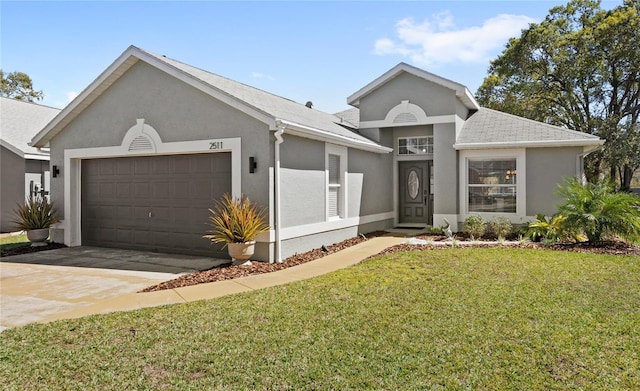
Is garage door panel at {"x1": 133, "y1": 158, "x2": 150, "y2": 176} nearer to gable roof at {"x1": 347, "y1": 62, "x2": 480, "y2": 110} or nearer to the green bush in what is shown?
gable roof at {"x1": 347, "y1": 62, "x2": 480, "y2": 110}

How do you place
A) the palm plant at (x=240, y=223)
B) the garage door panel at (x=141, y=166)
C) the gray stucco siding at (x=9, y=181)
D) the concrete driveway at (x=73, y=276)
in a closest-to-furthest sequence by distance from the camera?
the concrete driveway at (x=73, y=276) < the palm plant at (x=240, y=223) < the garage door panel at (x=141, y=166) < the gray stucco siding at (x=9, y=181)

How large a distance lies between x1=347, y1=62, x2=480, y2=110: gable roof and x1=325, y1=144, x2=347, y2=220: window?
3.62 meters

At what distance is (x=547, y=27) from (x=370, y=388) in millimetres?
26215

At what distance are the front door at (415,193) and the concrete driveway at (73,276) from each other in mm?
7944

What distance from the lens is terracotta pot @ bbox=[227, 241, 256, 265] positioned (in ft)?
28.0

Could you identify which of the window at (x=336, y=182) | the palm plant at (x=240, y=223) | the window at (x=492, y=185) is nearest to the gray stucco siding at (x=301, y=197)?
the window at (x=336, y=182)

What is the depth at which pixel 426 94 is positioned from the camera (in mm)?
13922

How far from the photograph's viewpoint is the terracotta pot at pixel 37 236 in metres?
11.5

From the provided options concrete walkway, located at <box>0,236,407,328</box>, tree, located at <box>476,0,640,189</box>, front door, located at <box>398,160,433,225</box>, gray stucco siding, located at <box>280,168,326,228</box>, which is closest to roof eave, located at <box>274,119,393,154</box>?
gray stucco siding, located at <box>280,168,326,228</box>

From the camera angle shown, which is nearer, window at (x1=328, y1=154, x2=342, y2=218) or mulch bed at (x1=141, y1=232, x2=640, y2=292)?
mulch bed at (x1=141, y1=232, x2=640, y2=292)

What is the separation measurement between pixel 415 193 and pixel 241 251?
27.3 feet

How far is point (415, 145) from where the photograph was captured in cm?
1494

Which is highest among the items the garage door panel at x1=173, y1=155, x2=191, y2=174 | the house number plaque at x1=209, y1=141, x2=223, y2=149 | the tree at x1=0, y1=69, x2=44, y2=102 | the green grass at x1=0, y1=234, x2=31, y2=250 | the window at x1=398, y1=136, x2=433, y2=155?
the tree at x1=0, y1=69, x2=44, y2=102

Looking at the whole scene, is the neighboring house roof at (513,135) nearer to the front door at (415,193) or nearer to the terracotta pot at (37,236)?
the front door at (415,193)
